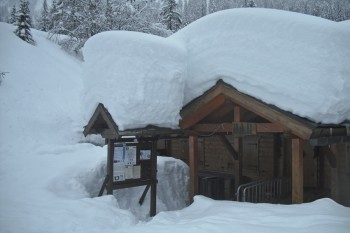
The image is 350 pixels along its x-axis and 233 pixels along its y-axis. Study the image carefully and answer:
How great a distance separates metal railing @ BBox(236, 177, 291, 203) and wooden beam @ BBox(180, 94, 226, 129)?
238 cm

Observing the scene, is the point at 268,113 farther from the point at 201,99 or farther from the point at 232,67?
the point at 201,99

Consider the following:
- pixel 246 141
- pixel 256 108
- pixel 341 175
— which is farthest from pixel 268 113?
pixel 246 141

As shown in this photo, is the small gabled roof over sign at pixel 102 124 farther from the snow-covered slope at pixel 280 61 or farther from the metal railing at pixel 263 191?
the metal railing at pixel 263 191

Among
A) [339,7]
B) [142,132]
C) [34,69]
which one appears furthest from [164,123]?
[339,7]

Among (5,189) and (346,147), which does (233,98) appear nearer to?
(346,147)

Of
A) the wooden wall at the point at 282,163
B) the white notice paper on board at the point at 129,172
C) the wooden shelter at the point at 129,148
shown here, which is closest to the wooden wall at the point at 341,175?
the wooden wall at the point at 282,163

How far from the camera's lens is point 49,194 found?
895cm

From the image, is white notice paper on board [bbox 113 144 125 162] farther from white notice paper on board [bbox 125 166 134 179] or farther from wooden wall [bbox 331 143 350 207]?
wooden wall [bbox 331 143 350 207]

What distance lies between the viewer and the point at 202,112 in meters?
9.62

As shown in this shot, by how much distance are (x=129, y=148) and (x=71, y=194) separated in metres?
2.28

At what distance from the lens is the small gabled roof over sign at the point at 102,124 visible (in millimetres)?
8453

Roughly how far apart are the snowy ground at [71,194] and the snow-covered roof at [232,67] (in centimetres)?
207

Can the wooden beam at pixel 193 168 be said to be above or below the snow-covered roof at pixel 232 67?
below

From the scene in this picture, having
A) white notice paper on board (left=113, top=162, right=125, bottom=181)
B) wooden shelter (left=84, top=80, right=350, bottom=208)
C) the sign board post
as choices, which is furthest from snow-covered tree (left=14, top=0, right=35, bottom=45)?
white notice paper on board (left=113, top=162, right=125, bottom=181)
